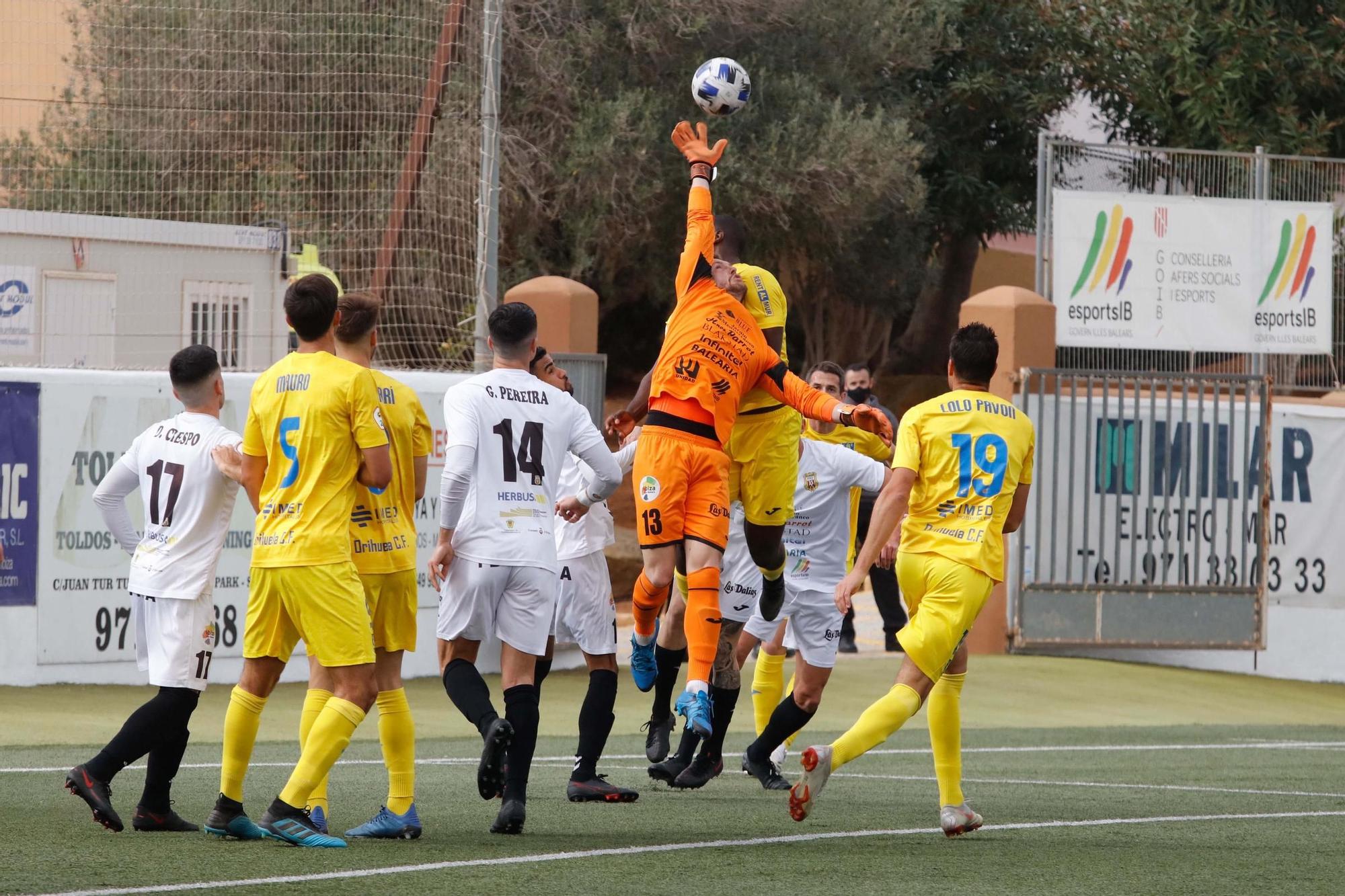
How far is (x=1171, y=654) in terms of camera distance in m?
18.0

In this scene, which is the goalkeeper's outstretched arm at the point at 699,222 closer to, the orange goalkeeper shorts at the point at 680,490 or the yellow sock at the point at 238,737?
the orange goalkeeper shorts at the point at 680,490

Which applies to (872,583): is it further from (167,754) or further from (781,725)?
(167,754)

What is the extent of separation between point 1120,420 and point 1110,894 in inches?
434

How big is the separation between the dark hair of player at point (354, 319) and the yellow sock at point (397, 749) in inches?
54.5

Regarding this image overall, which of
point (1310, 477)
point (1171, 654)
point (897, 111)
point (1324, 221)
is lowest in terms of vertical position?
point (1171, 654)

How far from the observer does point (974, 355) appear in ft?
25.1

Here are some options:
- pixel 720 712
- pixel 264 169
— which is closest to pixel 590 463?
pixel 720 712

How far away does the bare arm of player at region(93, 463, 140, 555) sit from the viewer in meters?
7.77

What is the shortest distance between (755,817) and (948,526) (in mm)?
1685

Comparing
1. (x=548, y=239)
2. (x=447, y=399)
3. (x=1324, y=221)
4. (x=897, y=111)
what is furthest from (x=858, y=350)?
(x=447, y=399)

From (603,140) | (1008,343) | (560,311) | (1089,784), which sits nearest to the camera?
(1089,784)

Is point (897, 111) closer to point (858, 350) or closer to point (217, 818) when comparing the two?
point (858, 350)

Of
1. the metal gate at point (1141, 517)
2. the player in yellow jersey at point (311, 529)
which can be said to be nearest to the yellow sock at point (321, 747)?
the player in yellow jersey at point (311, 529)

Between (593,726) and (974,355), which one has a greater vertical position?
(974,355)
